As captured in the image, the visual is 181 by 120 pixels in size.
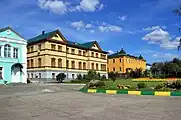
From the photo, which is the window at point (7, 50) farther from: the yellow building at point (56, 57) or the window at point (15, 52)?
the yellow building at point (56, 57)

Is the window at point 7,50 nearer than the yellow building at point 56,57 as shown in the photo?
Yes

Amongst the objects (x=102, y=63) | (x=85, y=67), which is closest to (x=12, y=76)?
(x=85, y=67)

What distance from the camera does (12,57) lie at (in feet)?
135

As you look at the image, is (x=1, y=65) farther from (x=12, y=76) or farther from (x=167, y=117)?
(x=167, y=117)

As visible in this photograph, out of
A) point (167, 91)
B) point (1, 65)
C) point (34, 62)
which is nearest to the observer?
point (167, 91)

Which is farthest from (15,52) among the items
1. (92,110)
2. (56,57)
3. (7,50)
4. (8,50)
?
(92,110)

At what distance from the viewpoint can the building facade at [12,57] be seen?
3984cm

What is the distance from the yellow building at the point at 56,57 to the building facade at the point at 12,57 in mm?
10657

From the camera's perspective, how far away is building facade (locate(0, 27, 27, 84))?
39.8 meters

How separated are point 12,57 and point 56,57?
1487 centimetres

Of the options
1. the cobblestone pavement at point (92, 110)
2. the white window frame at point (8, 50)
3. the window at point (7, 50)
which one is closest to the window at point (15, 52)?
the white window frame at point (8, 50)

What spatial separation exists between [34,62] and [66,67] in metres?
6.98

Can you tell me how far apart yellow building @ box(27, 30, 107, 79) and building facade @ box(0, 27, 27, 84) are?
420 inches

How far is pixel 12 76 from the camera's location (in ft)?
136
